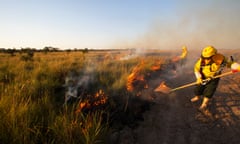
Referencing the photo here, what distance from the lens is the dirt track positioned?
2927 mm

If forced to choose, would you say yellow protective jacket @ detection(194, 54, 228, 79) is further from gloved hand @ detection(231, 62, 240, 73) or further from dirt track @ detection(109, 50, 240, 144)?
dirt track @ detection(109, 50, 240, 144)

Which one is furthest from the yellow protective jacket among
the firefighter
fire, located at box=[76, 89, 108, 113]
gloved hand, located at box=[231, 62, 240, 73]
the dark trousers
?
fire, located at box=[76, 89, 108, 113]

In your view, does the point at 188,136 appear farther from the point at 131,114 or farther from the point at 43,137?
the point at 43,137

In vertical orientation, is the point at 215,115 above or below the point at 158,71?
below

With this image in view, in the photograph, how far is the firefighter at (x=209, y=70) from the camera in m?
3.90

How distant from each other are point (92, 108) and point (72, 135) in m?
1.19

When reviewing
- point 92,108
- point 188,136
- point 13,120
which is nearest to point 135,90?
point 92,108

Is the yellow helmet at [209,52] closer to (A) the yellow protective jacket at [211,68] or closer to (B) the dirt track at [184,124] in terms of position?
(A) the yellow protective jacket at [211,68]

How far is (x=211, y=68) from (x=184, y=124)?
5.83 ft

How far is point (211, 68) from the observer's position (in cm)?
416

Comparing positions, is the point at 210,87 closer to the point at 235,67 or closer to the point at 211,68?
the point at 211,68

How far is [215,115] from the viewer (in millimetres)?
3758

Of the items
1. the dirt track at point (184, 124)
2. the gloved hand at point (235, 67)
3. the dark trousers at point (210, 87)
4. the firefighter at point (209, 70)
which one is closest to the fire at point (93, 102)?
the dirt track at point (184, 124)

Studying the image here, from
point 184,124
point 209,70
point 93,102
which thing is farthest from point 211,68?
point 93,102
